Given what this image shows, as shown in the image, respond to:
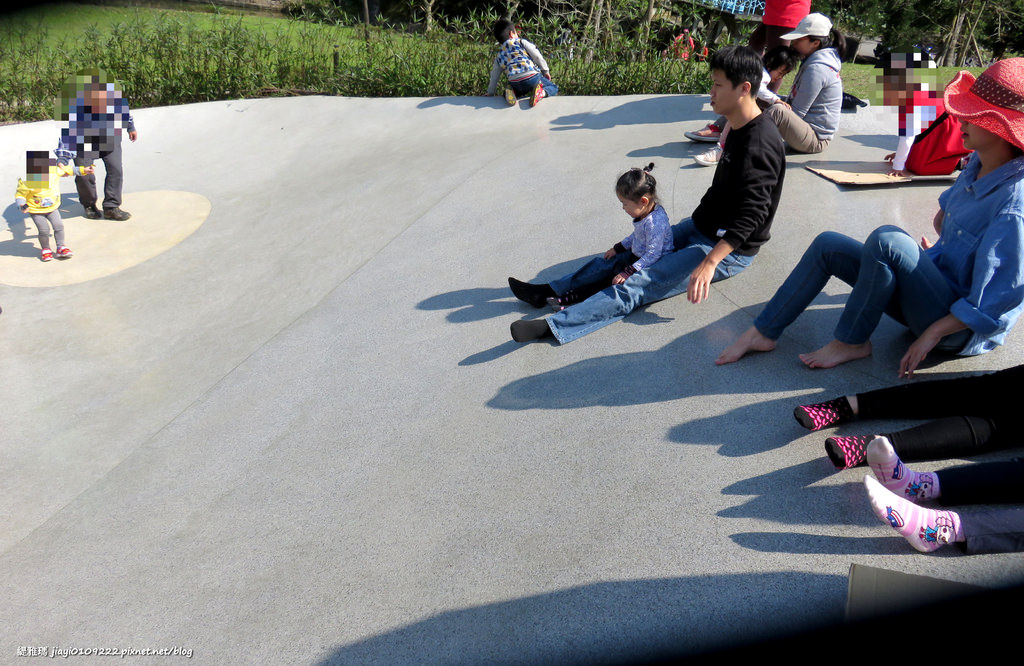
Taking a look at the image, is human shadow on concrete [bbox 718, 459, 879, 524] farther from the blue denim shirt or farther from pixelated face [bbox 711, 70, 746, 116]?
pixelated face [bbox 711, 70, 746, 116]

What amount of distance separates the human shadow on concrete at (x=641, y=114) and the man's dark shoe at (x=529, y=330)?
4017 mm

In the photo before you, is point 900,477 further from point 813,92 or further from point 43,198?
point 43,198

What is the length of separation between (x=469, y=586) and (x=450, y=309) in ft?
7.54

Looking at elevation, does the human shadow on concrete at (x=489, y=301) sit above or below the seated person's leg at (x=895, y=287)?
below

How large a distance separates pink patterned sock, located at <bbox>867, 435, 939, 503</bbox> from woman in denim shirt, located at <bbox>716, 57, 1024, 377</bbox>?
615 mm

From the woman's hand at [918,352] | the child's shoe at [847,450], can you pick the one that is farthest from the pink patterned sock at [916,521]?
the woman's hand at [918,352]

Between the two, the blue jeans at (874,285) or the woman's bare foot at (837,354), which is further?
the woman's bare foot at (837,354)

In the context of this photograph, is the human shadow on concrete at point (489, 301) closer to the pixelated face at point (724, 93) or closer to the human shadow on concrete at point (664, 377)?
the human shadow on concrete at point (664, 377)

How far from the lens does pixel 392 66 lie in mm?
9844

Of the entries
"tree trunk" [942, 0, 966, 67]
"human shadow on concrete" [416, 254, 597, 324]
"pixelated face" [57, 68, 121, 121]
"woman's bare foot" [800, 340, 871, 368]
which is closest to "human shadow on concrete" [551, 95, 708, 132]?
"human shadow on concrete" [416, 254, 597, 324]

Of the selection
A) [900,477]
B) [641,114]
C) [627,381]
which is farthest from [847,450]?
[641,114]

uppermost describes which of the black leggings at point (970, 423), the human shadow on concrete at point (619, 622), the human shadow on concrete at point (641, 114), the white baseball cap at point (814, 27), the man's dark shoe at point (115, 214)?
the white baseball cap at point (814, 27)

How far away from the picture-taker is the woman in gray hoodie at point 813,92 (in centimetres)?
517

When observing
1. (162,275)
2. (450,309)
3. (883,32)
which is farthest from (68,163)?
(883,32)
